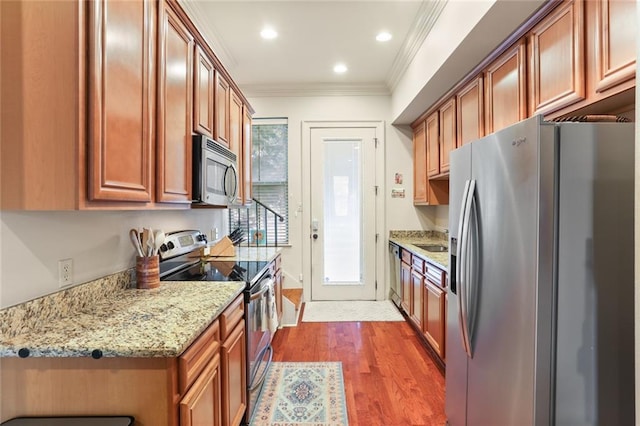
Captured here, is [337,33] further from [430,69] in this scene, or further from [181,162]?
[181,162]

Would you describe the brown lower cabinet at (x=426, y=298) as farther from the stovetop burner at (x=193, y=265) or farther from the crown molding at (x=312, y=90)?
the crown molding at (x=312, y=90)

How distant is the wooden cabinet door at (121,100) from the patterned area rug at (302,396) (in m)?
1.59

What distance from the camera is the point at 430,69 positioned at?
2.65m

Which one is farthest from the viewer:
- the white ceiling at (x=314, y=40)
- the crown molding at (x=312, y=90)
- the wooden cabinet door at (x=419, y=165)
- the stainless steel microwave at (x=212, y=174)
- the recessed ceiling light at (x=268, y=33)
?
the crown molding at (x=312, y=90)

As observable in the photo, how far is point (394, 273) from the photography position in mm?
4102

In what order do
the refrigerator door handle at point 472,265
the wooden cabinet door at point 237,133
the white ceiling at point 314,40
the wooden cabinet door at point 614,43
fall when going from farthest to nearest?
the wooden cabinet door at point 237,133 < the white ceiling at point 314,40 < the refrigerator door handle at point 472,265 < the wooden cabinet door at point 614,43

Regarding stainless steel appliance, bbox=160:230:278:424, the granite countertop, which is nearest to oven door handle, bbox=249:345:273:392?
stainless steel appliance, bbox=160:230:278:424

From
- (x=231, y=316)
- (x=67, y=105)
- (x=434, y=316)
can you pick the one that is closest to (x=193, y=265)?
(x=231, y=316)

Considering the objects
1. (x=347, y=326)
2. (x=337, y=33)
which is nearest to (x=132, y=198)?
(x=337, y=33)

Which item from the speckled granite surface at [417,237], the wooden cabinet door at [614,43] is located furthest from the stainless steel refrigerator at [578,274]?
the speckled granite surface at [417,237]

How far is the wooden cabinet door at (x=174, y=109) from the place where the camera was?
150 centimetres

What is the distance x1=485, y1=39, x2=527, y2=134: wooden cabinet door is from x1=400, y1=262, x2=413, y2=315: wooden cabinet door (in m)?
1.68

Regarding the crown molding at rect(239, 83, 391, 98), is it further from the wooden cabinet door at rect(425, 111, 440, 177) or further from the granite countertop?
the granite countertop

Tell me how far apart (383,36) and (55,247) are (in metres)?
3.01
